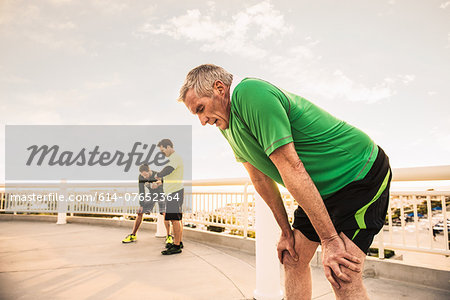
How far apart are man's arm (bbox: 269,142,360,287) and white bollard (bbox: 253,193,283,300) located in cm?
142

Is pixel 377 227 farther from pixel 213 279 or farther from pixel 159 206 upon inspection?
pixel 159 206

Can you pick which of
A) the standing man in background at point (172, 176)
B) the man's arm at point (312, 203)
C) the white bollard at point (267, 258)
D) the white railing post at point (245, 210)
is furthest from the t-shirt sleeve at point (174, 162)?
the man's arm at point (312, 203)

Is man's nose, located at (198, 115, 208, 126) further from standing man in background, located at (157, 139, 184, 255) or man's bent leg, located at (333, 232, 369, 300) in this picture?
standing man in background, located at (157, 139, 184, 255)

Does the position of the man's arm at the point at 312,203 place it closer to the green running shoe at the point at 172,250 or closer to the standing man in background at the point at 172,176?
the green running shoe at the point at 172,250

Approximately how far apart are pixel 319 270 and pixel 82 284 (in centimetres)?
281

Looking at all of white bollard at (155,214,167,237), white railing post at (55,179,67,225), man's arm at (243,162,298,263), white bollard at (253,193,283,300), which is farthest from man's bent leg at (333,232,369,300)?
white railing post at (55,179,67,225)

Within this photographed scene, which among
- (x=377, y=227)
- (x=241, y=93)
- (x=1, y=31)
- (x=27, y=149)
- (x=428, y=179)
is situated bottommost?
(x=377, y=227)

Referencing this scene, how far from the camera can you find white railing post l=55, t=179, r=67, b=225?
31.5 feet

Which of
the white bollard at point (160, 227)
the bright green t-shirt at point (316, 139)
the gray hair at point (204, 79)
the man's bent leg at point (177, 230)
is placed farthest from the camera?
the white bollard at point (160, 227)

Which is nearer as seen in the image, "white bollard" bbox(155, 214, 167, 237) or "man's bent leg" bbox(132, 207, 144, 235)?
"man's bent leg" bbox(132, 207, 144, 235)

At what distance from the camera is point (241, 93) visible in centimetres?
104

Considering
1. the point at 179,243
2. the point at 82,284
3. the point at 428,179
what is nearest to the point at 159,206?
the point at 179,243

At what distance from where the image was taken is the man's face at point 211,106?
1205 millimetres

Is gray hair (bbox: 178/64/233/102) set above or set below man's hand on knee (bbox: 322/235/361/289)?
above
